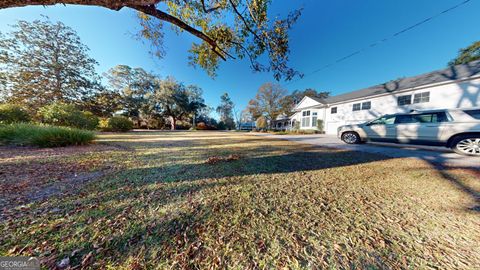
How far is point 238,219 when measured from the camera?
5.65ft

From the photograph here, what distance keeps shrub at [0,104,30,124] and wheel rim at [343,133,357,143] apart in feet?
54.0

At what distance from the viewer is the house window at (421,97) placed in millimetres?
9766

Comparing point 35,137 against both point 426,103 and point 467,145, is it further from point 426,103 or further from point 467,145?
point 426,103

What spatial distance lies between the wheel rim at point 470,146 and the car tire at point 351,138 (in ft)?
9.05

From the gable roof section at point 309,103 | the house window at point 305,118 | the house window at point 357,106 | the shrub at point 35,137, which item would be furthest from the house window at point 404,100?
the shrub at point 35,137

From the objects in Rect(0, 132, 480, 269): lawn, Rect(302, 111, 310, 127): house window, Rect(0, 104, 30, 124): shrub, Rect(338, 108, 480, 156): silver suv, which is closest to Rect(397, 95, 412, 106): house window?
Rect(338, 108, 480, 156): silver suv

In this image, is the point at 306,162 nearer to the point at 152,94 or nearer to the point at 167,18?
the point at 167,18

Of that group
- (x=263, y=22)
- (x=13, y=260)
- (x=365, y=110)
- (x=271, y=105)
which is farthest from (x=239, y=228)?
(x=271, y=105)

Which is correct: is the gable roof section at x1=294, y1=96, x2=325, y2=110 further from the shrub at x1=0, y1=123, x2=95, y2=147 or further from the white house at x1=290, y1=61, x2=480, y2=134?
the shrub at x1=0, y1=123, x2=95, y2=147

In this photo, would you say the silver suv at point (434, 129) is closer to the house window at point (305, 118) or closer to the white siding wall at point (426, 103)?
the white siding wall at point (426, 103)

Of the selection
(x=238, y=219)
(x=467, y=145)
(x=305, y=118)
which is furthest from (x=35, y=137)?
(x=305, y=118)

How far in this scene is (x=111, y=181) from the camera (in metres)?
2.65

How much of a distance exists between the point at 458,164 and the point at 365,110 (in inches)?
420

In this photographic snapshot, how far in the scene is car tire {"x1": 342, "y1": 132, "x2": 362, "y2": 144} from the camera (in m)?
7.25
